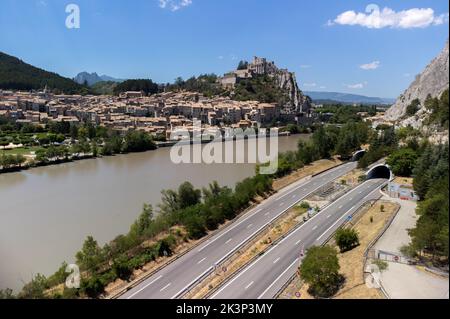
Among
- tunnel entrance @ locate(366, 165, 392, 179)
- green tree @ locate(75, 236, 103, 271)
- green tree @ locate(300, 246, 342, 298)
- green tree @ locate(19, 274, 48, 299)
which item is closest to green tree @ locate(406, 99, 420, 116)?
tunnel entrance @ locate(366, 165, 392, 179)

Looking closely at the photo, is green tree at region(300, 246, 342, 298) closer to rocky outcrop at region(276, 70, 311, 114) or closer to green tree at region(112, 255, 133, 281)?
green tree at region(112, 255, 133, 281)

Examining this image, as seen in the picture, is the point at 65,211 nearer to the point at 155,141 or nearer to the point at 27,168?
the point at 27,168

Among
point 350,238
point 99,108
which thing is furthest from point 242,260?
point 99,108

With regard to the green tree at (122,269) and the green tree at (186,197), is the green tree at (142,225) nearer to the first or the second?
the green tree at (122,269)

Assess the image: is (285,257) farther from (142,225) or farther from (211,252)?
(142,225)

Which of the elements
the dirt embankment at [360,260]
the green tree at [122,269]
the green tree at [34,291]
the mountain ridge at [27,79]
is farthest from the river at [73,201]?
the mountain ridge at [27,79]

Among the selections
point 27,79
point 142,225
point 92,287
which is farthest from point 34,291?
point 27,79
